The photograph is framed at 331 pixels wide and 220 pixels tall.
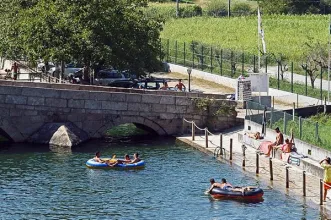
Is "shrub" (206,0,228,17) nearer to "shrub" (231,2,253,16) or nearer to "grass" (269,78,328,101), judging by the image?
"shrub" (231,2,253,16)

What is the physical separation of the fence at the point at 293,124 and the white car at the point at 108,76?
16187 millimetres

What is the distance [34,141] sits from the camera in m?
76.1

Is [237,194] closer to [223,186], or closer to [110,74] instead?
[223,186]

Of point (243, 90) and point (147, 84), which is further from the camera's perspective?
point (147, 84)

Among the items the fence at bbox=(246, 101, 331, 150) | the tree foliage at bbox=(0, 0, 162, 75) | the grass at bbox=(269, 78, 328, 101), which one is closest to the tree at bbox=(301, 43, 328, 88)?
the grass at bbox=(269, 78, 328, 101)

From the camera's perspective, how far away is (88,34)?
3219 inches

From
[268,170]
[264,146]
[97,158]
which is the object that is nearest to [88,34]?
[97,158]

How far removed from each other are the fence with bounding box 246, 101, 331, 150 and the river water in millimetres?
4553

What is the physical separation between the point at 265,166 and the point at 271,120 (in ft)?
20.6

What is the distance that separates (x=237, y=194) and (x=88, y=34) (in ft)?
84.8

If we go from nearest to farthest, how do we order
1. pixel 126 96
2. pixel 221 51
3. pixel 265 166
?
1. pixel 265 166
2. pixel 126 96
3. pixel 221 51

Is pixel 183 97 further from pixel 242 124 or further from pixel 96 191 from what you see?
pixel 96 191

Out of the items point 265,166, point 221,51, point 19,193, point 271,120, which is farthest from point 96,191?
point 221,51

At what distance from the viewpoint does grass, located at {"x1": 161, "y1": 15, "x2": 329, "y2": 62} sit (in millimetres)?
112312
